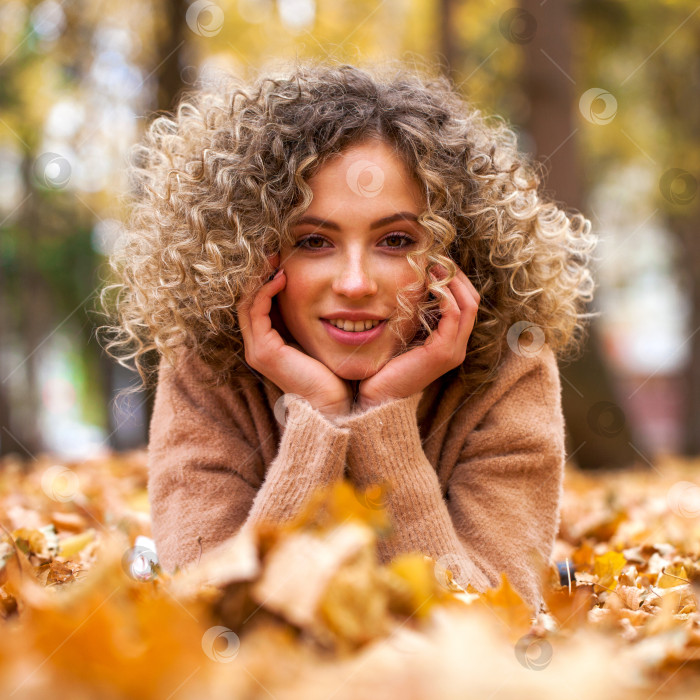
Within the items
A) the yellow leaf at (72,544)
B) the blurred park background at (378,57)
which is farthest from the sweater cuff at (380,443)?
the blurred park background at (378,57)

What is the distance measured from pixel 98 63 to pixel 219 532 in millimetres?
9379

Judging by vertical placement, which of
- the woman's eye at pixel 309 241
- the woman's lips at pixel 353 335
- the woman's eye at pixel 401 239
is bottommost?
the woman's lips at pixel 353 335

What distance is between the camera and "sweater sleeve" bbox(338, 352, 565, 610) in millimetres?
1979

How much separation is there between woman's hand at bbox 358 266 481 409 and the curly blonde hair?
6cm

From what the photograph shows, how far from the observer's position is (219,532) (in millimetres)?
2088

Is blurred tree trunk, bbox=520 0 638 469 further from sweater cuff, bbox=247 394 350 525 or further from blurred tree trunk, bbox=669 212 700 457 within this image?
blurred tree trunk, bbox=669 212 700 457

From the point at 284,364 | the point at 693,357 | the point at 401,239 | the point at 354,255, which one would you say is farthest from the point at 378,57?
the point at 693,357

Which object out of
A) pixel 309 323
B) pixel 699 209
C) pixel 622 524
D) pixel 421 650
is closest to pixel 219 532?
pixel 309 323

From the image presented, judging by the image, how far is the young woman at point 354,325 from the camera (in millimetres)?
2053

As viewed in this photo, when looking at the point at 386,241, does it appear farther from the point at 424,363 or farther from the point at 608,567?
the point at 608,567

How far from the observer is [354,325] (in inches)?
88.0

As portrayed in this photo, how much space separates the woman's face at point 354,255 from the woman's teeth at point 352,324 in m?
0.01

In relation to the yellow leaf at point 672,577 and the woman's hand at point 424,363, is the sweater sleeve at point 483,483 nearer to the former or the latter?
the woman's hand at point 424,363

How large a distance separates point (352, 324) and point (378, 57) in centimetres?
586
